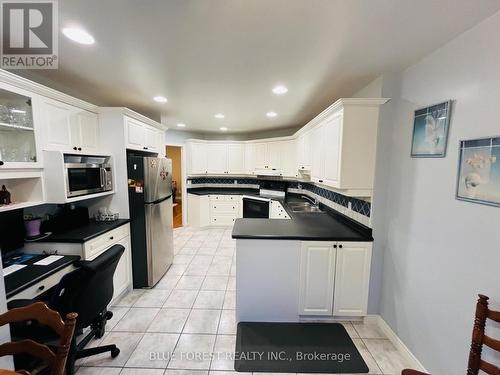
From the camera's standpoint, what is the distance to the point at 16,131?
5.97 feet

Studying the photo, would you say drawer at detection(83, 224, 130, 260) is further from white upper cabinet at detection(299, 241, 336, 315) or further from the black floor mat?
white upper cabinet at detection(299, 241, 336, 315)

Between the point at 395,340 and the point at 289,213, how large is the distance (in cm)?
177

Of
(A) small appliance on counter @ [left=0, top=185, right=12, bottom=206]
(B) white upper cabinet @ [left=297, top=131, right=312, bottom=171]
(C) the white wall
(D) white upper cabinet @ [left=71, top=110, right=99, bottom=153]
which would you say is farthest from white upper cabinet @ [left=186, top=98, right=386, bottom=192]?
(A) small appliance on counter @ [left=0, top=185, right=12, bottom=206]

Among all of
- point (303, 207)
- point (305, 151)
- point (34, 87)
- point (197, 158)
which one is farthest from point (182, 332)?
point (197, 158)

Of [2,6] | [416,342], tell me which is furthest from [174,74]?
[416,342]

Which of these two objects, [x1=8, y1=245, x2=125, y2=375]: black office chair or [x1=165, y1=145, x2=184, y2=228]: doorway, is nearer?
[x1=8, y1=245, x2=125, y2=375]: black office chair

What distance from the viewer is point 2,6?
1.23 m

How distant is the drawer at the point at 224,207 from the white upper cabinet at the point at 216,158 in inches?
34.6

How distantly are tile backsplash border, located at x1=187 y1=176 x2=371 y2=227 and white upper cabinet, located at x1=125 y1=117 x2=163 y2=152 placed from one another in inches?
94.1

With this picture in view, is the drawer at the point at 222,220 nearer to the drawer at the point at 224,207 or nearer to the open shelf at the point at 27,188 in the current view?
the drawer at the point at 224,207

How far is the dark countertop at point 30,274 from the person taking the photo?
4.66 feet

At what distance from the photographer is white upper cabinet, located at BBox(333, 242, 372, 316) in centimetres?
219

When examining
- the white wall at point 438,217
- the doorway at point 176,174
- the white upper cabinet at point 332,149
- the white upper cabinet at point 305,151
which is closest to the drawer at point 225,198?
the white upper cabinet at point 305,151

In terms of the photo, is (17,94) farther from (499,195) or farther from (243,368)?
(499,195)
